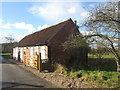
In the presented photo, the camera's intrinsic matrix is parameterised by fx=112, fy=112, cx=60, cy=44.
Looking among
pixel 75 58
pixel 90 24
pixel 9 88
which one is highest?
pixel 90 24

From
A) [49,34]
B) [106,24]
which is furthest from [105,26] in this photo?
[49,34]

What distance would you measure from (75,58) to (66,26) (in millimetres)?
4957

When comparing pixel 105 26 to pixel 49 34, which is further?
pixel 49 34

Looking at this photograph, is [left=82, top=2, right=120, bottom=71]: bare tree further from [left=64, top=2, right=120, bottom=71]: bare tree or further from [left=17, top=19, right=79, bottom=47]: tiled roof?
[left=17, top=19, right=79, bottom=47]: tiled roof

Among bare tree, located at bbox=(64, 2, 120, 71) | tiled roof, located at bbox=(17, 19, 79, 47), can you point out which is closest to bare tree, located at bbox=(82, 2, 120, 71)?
bare tree, located at bbox=(64, 2, 120, 71)

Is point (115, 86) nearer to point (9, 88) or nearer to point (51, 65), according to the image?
point (9, 88)

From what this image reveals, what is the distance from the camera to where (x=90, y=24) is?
31.9 ft

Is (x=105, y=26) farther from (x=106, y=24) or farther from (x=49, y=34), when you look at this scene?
(x=49, y=34)

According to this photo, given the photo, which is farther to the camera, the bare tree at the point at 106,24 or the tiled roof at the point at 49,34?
the tiled roof at the point at 49,34

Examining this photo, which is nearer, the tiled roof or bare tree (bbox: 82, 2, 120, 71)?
bare tree (bbox: 82, 2, 120, 71)

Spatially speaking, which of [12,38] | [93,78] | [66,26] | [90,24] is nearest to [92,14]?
[90,24]

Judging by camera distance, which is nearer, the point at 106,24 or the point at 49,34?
the point at 106,24

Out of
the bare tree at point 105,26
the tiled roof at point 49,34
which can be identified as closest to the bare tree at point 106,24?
the bare tree at point 105,26

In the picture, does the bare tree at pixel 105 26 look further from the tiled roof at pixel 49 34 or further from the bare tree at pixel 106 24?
the tiled roof at pixel 49 34
